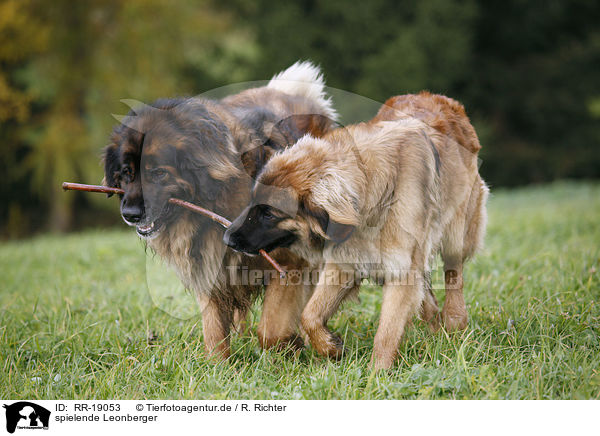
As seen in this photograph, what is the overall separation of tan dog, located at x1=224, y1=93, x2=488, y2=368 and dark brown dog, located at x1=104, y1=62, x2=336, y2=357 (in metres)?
0.26

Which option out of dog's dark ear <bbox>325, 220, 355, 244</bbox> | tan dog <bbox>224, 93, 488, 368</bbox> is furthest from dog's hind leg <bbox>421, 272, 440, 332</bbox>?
dog's dark ear <bbox>325, 220, 355, 244</bbox>

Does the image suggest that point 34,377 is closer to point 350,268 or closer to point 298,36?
point 350,268

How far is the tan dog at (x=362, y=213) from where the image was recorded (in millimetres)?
2756

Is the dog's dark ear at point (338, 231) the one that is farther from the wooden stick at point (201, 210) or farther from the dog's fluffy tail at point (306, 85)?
the dog's fluffy tail at point (306, 85)

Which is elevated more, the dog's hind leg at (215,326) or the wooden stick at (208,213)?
the wooden stick at (208,213)

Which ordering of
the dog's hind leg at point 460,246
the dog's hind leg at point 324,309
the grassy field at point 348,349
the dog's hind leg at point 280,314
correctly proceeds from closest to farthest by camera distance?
the grassy field at point 348,349
the dog's hind leg at point 324,309
the dog's hind leg at point 280,314
the dog's hind leg at point 460,246

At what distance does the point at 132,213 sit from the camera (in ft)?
9.34

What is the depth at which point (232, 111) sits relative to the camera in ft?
11.1

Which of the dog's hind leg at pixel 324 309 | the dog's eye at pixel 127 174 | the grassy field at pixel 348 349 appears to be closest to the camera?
the grassy field at pixel 348 349

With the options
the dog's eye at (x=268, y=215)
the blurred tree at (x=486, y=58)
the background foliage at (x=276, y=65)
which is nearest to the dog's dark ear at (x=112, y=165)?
the dog's eye at (x=268, y=215)

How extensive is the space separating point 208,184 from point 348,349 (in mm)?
1302

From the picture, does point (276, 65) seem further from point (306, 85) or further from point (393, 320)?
point (393, 320)
